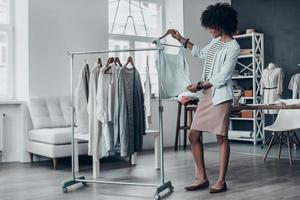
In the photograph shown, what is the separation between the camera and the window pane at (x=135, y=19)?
24.2ft

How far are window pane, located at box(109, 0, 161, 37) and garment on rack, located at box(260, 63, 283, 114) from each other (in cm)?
214

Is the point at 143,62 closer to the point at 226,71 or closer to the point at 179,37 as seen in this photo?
the point at 179,37

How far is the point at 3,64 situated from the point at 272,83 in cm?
447

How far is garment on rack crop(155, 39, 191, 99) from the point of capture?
4.04 meters

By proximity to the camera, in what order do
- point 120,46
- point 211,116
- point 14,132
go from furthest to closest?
point 120,46
point 14,132
point 211,116

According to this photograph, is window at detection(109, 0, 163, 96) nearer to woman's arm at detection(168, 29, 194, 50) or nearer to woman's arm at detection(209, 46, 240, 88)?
woman's arm at detection(168, 29, 194, 50)

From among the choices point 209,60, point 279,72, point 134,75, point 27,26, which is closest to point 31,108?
point 27,26

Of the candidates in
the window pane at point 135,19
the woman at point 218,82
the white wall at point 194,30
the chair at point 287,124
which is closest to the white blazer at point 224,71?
the woman at point 218,82

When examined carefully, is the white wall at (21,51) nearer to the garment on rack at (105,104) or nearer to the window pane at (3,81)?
the window pane at (3,81)

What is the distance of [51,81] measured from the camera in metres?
6.19

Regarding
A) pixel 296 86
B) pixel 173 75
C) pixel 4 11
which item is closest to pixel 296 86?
pixel 296 86

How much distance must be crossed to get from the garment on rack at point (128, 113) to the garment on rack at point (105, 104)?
81 mm

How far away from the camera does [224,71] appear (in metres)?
3.57

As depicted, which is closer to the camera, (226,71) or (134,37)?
(226,71)
